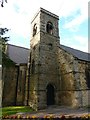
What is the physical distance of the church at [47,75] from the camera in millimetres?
20422

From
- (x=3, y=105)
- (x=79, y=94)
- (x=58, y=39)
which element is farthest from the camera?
(x=58, y=39)

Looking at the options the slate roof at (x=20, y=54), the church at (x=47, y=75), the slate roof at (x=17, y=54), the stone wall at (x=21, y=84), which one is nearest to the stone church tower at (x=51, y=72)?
the church at (x=47, y=75)

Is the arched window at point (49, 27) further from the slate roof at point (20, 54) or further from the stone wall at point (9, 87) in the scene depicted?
the stone wall at point (9, 87)

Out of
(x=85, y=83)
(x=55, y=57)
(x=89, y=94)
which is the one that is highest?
(x=55, y=57)

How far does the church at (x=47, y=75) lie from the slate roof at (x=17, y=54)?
889mm

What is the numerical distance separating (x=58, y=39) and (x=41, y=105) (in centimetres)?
1093

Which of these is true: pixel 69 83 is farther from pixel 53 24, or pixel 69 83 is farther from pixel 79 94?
pixel 53 24

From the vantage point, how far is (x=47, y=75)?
21.8 metres

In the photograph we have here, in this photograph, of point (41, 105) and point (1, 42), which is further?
point (41, 105)

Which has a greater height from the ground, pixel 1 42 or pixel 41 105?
pixel 1 42

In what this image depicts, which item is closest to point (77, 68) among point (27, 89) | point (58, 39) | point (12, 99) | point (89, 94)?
point (89, 94)

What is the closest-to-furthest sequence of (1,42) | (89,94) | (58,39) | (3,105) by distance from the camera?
(1,42), (89,94), (3,105), (58,39)

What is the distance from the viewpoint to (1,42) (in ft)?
45.9

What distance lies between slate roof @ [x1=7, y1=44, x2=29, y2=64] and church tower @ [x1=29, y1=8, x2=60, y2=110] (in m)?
3.55
